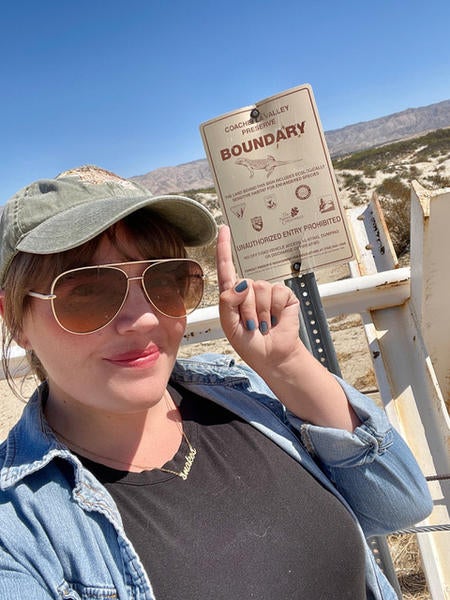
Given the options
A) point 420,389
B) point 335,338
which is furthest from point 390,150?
point 420,389

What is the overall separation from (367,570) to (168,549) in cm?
55

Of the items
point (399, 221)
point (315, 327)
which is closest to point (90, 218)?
point (315, 327)

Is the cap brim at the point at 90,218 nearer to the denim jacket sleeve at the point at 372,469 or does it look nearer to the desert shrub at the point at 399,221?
the denim jacket sleeve at the point at 372,469

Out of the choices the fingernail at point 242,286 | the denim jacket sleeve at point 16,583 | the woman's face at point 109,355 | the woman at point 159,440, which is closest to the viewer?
the denim jacket sleeve at point 16,583

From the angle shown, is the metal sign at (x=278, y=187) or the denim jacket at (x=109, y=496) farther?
the metal sign at (x=278, y=187)

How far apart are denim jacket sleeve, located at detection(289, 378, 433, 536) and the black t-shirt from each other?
0.09 meters

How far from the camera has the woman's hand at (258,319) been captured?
131 cm

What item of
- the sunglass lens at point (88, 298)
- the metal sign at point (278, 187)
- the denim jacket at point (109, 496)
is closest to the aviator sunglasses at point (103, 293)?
the sunglass lens at point (88, 298)

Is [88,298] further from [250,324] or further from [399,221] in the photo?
[399,221]

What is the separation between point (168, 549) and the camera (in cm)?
104

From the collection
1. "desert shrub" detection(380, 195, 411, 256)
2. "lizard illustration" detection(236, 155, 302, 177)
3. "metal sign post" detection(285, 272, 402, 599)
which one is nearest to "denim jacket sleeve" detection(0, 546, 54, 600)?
"metal sign post" detection(285, 272, 402, 599)

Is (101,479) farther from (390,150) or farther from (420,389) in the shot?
(390,150)

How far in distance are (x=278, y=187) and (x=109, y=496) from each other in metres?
0.94

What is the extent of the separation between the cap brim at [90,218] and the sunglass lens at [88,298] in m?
0.09
